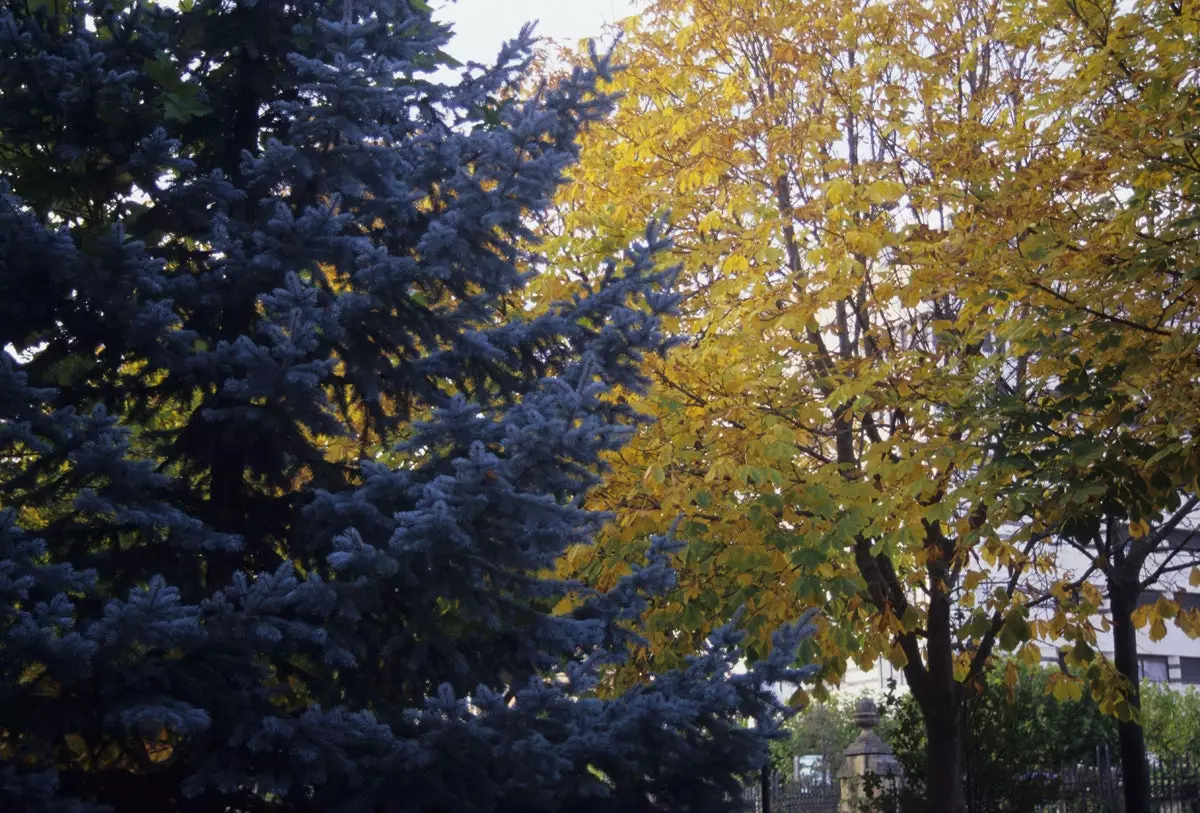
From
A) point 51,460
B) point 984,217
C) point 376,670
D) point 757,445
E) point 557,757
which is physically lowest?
point 557,757

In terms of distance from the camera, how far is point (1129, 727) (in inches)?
515

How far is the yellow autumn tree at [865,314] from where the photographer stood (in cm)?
846

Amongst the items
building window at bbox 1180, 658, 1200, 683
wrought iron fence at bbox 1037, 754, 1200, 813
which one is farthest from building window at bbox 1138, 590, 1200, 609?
building window at bbox 1180, 658, 1200, 683

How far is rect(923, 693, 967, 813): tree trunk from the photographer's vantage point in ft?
33.4

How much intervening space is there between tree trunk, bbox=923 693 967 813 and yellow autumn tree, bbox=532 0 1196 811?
2 centimetres

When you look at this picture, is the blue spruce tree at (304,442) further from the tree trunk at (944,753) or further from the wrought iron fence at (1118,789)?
the wrought iron fence at (1118,789)

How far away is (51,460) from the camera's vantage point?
4684 mm

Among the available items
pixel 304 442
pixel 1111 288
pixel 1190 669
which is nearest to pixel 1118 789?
Result: pixel 1111 288

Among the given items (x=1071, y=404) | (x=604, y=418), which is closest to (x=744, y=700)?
(x=604, y=418)

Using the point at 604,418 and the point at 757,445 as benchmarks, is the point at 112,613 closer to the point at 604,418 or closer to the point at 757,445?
the point at 604,418

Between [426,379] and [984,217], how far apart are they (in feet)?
18.5

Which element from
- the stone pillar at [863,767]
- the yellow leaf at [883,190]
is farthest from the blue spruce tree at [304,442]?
the stone pillar at [863,767]

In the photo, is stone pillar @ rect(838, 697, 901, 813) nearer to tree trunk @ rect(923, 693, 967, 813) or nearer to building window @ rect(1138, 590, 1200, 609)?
building window @ rect(1138, 590, 1200, 609)

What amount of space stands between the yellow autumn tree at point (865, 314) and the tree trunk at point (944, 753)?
2 cm
